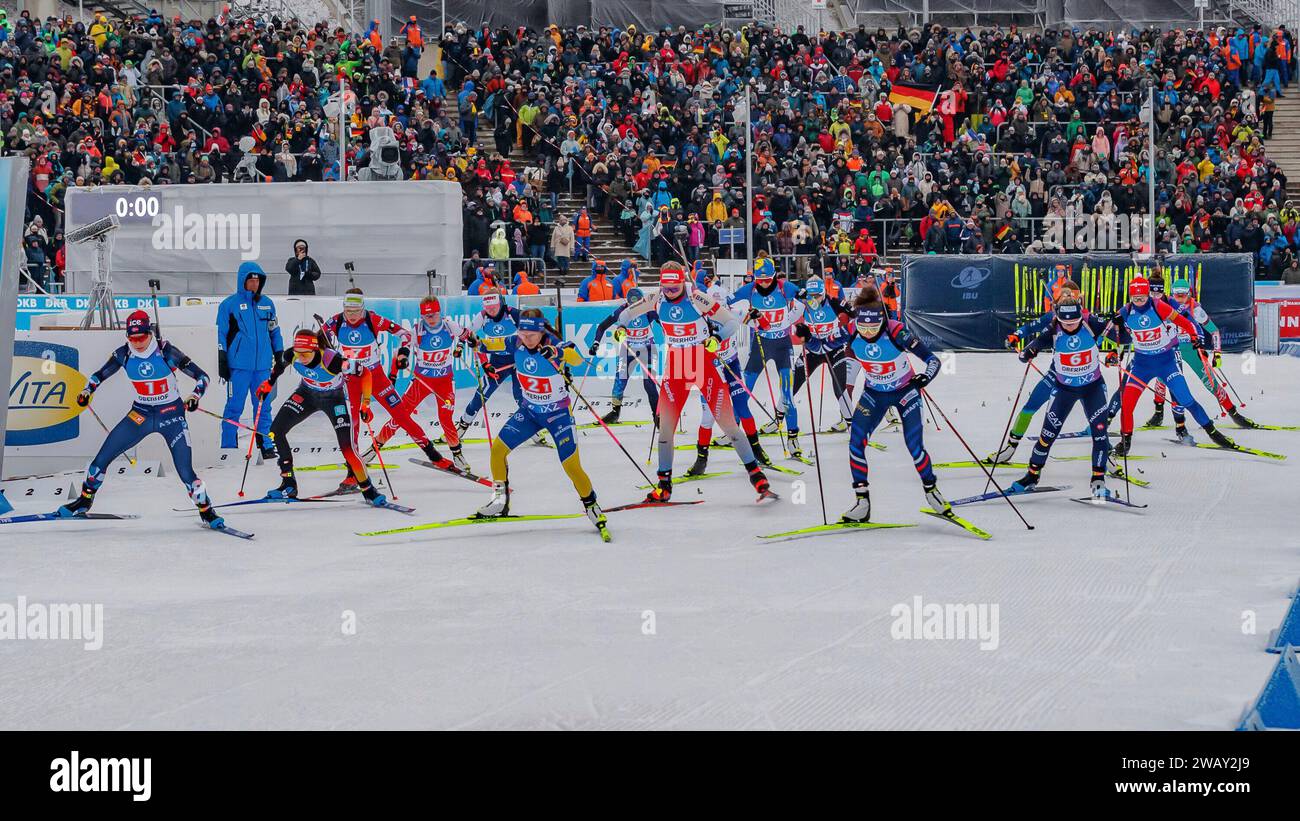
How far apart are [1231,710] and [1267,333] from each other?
26.0 m

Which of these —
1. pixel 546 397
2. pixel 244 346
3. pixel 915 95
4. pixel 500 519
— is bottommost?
pixel 500 519

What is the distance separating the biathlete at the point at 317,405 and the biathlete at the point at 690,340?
8.11ft

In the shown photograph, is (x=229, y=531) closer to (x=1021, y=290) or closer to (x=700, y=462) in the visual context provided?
(x=700, y=462)

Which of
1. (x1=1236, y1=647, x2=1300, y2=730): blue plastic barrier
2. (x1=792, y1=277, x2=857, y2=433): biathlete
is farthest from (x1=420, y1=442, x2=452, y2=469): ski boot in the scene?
(x1=1236, y1=647, x2=1300, y2=730): blue plastic barrier

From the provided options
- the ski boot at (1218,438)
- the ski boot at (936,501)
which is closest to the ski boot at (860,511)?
the ski boot at (936,501)

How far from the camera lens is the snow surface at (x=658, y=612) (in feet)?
21.2

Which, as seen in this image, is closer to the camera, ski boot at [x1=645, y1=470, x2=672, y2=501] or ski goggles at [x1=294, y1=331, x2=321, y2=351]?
ski boot at [x1=645, y1=470, x2=672, y2=501]

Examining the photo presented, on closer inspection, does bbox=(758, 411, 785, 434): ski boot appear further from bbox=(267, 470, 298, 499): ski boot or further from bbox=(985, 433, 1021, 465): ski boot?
bbox=(267, 470, 298, 499): ski boot

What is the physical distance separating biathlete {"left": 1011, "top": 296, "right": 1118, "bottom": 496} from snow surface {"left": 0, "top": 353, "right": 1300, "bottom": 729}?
0.39 m

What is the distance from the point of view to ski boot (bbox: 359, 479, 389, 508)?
41.2 ft

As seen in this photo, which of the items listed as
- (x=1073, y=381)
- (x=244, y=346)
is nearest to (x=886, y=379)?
(x=1073, y=381)

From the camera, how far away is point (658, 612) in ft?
27.6

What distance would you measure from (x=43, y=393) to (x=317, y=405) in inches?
154

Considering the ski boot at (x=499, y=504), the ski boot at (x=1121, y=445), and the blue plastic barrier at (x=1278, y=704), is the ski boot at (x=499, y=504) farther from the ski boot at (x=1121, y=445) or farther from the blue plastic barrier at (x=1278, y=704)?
the blue plastic barrier at (x=1278, y=704)
